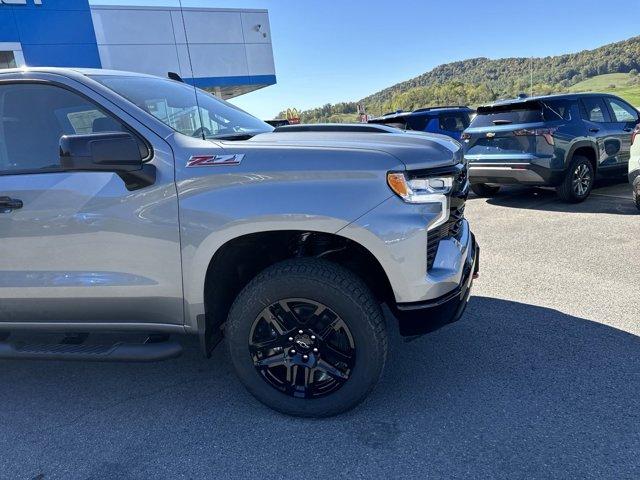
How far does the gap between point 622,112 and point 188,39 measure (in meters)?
14.5

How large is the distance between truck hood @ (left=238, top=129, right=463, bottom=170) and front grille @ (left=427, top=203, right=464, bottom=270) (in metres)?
0.29

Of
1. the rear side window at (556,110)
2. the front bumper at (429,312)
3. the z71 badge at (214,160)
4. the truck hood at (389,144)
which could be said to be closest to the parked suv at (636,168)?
the rear side window at (556,110)

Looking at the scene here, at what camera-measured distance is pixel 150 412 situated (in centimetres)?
283

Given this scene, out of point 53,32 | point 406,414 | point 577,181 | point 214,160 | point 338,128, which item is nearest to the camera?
point 214,160

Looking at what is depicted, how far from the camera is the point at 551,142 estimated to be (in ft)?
23.2

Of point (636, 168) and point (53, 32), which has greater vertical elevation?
point (53, 32)

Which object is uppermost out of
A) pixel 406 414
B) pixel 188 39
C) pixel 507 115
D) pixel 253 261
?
pixel 188 39

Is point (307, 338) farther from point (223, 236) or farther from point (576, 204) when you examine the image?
point (576, 204)

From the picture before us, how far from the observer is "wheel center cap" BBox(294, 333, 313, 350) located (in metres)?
2.55

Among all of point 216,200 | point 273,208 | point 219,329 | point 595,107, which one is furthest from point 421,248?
point 595,107

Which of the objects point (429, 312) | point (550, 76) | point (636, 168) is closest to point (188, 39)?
point (636, 168)

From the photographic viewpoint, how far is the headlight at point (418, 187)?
231 cm

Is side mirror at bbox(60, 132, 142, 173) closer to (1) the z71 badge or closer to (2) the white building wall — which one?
(1) the z71 badge

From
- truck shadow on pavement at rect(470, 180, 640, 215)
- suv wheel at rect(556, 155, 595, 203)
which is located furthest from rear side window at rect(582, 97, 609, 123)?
truck shadow on pavement at rect(470, 180, 640, 215)
